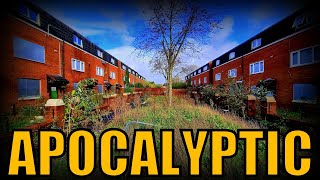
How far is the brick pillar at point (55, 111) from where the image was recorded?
4328mm

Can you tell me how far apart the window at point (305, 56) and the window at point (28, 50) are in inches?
687

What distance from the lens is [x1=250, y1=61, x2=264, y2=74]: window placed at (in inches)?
559

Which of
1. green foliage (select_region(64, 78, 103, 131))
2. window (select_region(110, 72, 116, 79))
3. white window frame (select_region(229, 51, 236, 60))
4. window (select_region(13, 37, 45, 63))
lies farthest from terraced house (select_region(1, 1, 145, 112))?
white window frame (select_region(229, 51, 236, 60))

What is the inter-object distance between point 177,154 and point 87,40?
19.4 meters

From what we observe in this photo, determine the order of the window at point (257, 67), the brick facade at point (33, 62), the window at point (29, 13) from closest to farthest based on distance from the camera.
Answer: the brick facade at point (33, 62), the window at point (29, 13), the window at point (257, 67)

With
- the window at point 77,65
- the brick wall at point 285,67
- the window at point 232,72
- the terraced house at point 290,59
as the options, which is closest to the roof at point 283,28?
the terraced house at point 290,59

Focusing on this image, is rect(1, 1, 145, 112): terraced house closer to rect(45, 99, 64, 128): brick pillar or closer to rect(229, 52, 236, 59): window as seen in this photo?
rect(45, 99, 64, 128): brick pillar

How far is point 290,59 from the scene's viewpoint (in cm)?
1087

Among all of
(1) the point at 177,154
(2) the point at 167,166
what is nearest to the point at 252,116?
(1) the point at 177,154

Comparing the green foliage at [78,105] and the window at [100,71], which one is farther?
the window at [100,71]

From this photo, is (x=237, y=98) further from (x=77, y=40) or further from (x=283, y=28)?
(x=77, y=40)

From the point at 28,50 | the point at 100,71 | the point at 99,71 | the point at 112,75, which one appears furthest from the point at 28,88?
the point at 112,75

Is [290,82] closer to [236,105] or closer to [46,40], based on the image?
[236,105]

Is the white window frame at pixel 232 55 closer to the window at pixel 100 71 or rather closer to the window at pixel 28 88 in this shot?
the window at pixel 100 71
